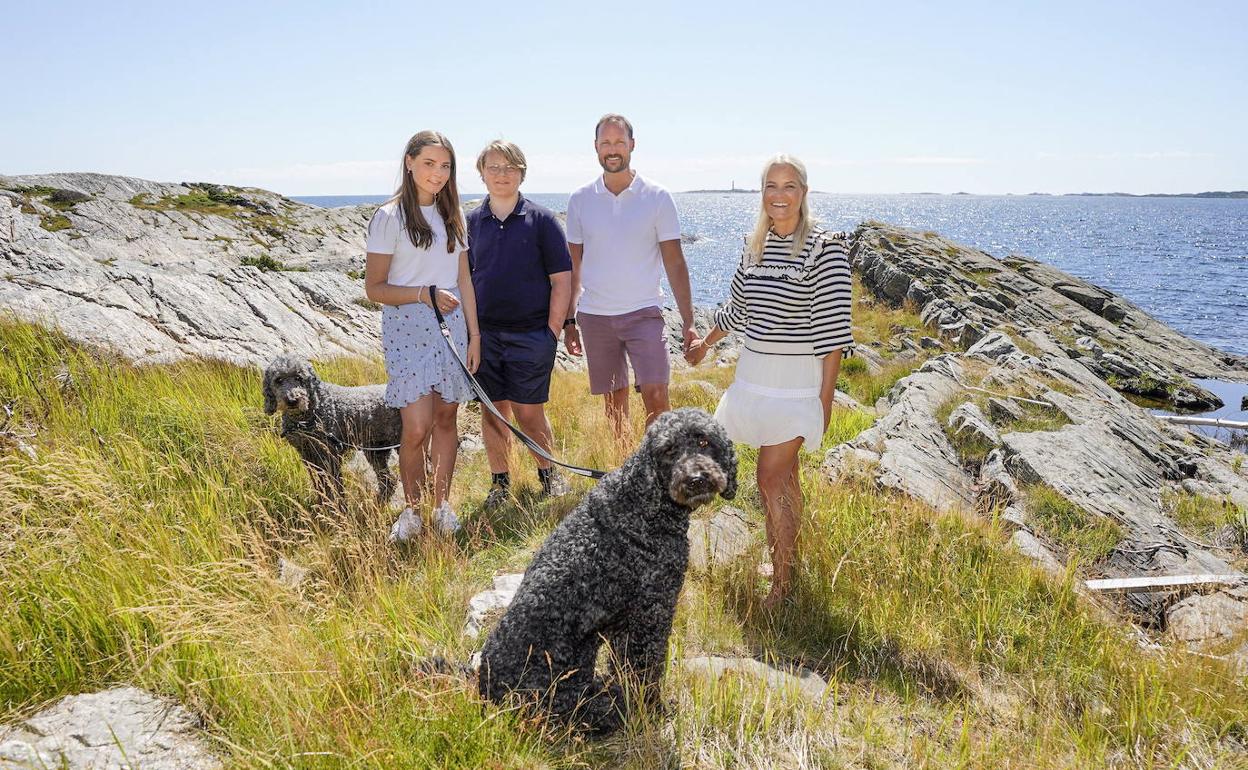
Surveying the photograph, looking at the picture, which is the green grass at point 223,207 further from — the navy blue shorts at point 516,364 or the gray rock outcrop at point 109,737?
the gray rock outcrop at point 109,737

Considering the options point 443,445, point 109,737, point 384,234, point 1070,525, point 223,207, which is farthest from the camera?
point 223,207

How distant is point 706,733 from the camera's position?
107 inches

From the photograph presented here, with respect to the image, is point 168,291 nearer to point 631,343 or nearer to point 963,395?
point 631,343

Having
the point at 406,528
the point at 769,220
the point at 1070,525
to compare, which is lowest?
the point at 1070,525

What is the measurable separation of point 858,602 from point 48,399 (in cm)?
636

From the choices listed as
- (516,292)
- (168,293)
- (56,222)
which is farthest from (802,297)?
(56,222)

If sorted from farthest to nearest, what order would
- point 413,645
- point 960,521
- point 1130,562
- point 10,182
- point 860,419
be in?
1. point 10,182
2. point 860,419
3. point 1130,562
4. point 960,521
5. point 413,645

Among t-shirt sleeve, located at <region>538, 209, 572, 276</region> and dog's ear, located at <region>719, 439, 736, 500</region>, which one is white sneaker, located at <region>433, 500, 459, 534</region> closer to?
t-shirt sleeve, located at <region>538, 209, 572, 276</region>

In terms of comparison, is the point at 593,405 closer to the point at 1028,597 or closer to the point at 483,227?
the point at 483,227

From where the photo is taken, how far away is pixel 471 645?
3281mm

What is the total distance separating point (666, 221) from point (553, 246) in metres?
0.88

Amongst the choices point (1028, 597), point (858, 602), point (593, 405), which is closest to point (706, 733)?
point (858, 602)

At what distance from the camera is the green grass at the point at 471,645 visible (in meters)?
2.48

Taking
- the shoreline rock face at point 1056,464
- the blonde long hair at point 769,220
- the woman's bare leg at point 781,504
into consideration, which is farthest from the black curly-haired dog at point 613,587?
the shoreline rock face at point 1056,464
